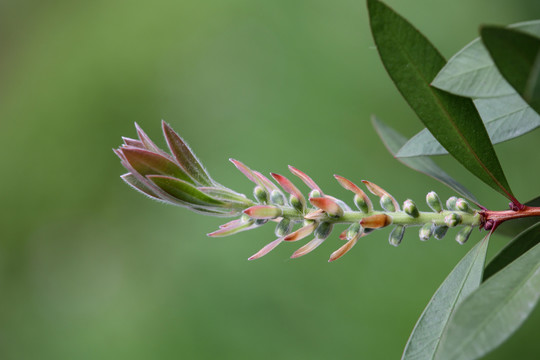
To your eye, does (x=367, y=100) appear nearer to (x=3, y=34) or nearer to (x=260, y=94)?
(x=260, y=94)

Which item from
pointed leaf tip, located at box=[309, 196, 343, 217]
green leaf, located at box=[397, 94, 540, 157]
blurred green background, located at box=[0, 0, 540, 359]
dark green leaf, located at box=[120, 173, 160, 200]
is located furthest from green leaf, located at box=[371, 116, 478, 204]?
blurred green background, located at box=[0, 0, 540, 359]

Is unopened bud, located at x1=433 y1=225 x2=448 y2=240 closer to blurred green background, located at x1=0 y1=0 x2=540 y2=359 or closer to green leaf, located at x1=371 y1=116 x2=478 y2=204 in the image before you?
green leaf, located at x1=371 y1=116 x2=478 y2=204

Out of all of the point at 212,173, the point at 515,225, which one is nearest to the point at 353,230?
the point at 515,225

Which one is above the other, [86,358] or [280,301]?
[86,358]

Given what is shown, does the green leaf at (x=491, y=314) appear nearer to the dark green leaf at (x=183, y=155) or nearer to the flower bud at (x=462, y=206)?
the flower bud at (x=462, y=206)

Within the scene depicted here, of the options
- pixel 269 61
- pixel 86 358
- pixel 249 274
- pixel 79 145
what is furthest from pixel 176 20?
pixel 86 358

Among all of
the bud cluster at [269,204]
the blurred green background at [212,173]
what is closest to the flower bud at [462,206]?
the bud cluster at [269,204]
